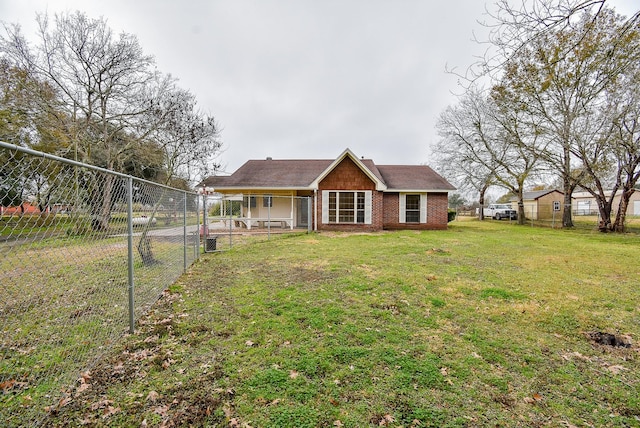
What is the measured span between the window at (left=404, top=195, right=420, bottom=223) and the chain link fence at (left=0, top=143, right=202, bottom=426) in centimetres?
1427

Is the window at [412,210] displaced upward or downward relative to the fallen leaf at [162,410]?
upward

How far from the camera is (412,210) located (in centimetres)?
1752

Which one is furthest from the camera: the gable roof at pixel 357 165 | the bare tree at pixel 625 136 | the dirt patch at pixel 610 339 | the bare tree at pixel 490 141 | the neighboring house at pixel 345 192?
the bare tree at pixel 490 141

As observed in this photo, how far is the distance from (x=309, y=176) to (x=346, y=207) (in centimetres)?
351

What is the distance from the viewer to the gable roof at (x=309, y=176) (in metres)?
16.2

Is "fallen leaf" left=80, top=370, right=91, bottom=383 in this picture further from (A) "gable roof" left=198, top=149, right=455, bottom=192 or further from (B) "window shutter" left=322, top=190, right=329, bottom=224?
(B) "window shutter" left=322, top=190, right=329, bottom=224

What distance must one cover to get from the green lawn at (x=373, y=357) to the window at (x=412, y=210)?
36.8 ft

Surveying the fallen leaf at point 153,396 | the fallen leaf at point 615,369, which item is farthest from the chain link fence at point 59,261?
the fallen leaf at point 615,369

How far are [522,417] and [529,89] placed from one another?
18.2 meters

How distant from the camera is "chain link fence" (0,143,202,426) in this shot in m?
2.10

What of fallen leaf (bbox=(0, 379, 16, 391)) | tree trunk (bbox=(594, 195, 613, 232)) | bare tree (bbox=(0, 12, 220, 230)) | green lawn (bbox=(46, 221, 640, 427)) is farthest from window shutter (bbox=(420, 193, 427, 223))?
fallen leaf (bbox=(0, 379, 16, 391))

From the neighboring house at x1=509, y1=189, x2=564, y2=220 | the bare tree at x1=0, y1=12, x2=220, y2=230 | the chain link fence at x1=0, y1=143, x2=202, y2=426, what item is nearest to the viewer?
the chain link fence at x1=0, y1=143, x2=202, y2=426

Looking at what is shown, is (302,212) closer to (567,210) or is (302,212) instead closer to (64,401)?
(64,401)

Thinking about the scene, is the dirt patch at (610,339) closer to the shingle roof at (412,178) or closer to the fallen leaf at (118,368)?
the fallen leaf at (118,368)
